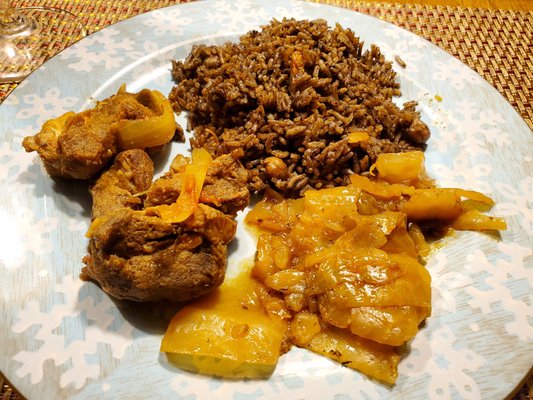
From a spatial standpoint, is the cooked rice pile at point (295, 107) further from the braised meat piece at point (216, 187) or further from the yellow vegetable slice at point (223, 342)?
the yellow vegetable slice at point (223, 342)

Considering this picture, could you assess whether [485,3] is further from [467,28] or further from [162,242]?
[162,242]

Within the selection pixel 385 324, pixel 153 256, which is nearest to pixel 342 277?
pixel 385 324

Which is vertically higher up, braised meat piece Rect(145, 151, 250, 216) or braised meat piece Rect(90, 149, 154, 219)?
braised meat piece Rect(145, 151, 250, 216)

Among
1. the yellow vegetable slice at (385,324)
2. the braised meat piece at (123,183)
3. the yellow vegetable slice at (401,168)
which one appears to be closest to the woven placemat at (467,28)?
the yellow vegetable slice at (401,168)

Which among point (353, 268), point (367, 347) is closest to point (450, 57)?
point (353, 268)

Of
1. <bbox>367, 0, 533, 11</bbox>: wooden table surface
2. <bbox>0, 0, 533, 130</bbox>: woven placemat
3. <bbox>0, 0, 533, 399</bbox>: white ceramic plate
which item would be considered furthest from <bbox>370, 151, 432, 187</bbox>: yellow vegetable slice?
<bbox>367, 0, 533, 11</bbox>: wooden table surface

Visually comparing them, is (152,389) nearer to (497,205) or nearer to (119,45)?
(497,205)

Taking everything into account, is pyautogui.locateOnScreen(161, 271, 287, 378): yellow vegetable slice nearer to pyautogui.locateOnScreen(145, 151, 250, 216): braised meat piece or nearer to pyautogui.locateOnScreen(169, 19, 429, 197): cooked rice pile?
pyautogui.locateOnScreen(145, 151, 250, 216): braised meat piece
